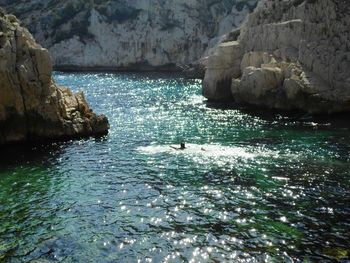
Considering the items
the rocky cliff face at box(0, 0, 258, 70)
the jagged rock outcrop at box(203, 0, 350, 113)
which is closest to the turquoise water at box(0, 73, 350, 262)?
the jagged rock outcrop at box(203, 0, 350, 113)

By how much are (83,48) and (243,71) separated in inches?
4208

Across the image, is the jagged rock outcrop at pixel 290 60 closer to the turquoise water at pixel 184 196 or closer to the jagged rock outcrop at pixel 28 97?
the turquoise water at pixel 184 196

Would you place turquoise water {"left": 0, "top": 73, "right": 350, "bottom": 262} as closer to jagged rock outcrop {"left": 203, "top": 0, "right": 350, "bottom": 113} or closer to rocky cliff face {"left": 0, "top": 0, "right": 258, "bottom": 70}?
jagged rock outcrop {"left": 203, "top": 0, "right": 350, "bottom": 113}

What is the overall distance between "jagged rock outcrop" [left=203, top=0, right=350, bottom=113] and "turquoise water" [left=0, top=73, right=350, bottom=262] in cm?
598

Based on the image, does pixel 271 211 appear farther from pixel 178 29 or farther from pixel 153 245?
pixel 178 29

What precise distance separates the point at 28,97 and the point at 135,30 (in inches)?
4788

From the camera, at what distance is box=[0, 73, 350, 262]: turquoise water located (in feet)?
81.9

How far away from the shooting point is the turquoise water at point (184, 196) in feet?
81.9

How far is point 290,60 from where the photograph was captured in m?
66.6

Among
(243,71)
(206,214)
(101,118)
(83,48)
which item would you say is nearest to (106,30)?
(83,48)

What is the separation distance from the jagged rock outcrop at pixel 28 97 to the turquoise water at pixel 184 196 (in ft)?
7.60

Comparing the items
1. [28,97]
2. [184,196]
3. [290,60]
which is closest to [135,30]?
[290,60]

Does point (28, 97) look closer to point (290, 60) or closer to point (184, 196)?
point (184, 196)

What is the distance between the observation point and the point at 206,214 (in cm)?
2944
